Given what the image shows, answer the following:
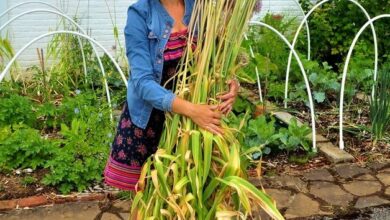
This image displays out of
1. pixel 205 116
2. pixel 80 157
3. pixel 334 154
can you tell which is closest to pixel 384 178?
pixel 334 154

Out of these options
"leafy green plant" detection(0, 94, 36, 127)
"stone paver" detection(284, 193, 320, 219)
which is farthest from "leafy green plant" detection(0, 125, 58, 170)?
"stone paver" detection(284, 193, 320, 219)

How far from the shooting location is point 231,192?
207 cm

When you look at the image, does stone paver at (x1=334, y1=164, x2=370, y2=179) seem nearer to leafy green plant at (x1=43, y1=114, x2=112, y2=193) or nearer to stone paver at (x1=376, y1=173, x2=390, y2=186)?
stone paver at (x1=376, y1=173, x2=390, y2=186)

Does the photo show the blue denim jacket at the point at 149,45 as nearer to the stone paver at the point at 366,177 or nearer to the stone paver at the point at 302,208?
the stone paver at the point at 302,208

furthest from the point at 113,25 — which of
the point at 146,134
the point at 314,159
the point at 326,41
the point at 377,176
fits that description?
the point at 146,134

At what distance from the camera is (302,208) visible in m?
3.43

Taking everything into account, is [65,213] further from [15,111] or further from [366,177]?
[366,177]

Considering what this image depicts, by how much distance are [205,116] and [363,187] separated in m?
2.07

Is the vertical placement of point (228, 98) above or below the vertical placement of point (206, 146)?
above

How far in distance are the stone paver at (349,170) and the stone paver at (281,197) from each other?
1.59ft

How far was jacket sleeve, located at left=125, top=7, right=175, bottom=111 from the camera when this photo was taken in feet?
6.63

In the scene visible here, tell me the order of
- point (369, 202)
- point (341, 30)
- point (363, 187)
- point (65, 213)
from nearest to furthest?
point (65, 213)
point (369, 202)
point (363, 187)
point (341, 30)

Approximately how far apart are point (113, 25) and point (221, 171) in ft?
13.2

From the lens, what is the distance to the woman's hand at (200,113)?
1984 millimetres
